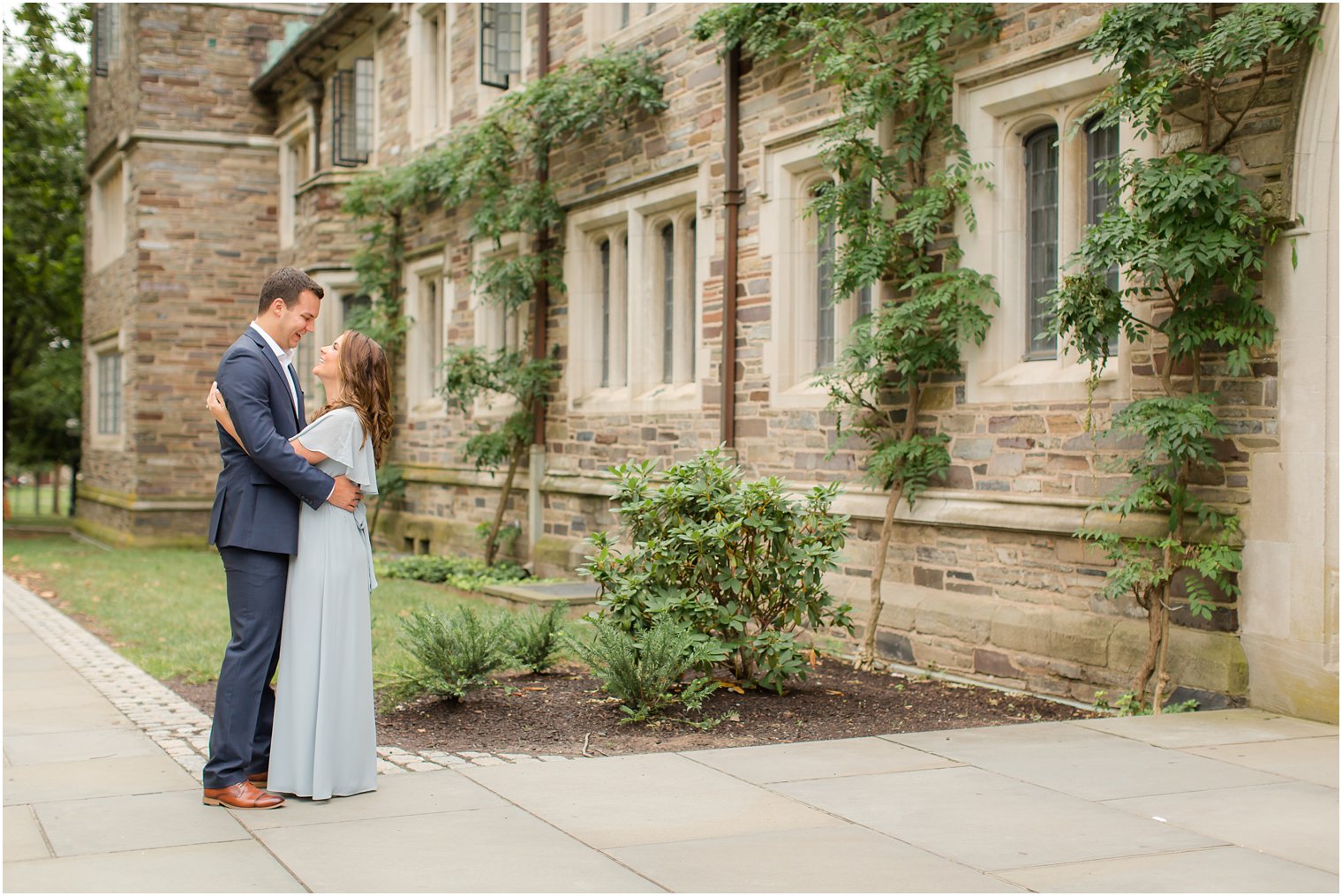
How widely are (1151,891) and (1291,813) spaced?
52.0 inches

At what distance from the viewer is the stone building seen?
730 cm

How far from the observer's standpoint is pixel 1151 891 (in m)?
4.17

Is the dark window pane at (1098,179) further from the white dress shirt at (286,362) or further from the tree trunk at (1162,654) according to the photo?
the white dress shirt at (286,362)

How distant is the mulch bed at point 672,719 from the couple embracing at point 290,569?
1.18 meters

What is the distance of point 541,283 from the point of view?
1507 centimetres

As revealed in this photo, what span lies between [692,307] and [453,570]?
490 cm

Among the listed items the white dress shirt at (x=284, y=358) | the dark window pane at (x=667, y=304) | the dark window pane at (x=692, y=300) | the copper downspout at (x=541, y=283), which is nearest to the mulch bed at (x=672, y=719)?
the white dress shirt at (x=284, y=358)

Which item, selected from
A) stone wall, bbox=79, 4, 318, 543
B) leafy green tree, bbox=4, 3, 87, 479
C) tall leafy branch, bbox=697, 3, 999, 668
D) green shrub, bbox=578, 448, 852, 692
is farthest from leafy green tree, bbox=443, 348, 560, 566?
leafy green tree, bbox=4, 3, 87, 479

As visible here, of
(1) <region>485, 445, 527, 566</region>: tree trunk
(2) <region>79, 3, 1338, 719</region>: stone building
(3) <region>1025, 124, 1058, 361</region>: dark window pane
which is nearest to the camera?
(2) <region>79, 3, 1338, 719</region>: stone building

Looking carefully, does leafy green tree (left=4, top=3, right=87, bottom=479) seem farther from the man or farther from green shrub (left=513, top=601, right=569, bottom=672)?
the man

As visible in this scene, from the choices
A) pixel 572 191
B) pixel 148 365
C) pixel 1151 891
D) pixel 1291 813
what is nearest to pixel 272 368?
pixel 1151 891

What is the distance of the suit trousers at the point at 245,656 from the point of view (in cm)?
524

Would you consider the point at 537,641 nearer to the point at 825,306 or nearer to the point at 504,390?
the point at 825,306

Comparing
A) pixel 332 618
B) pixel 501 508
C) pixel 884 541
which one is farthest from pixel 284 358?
pixel 501 508
